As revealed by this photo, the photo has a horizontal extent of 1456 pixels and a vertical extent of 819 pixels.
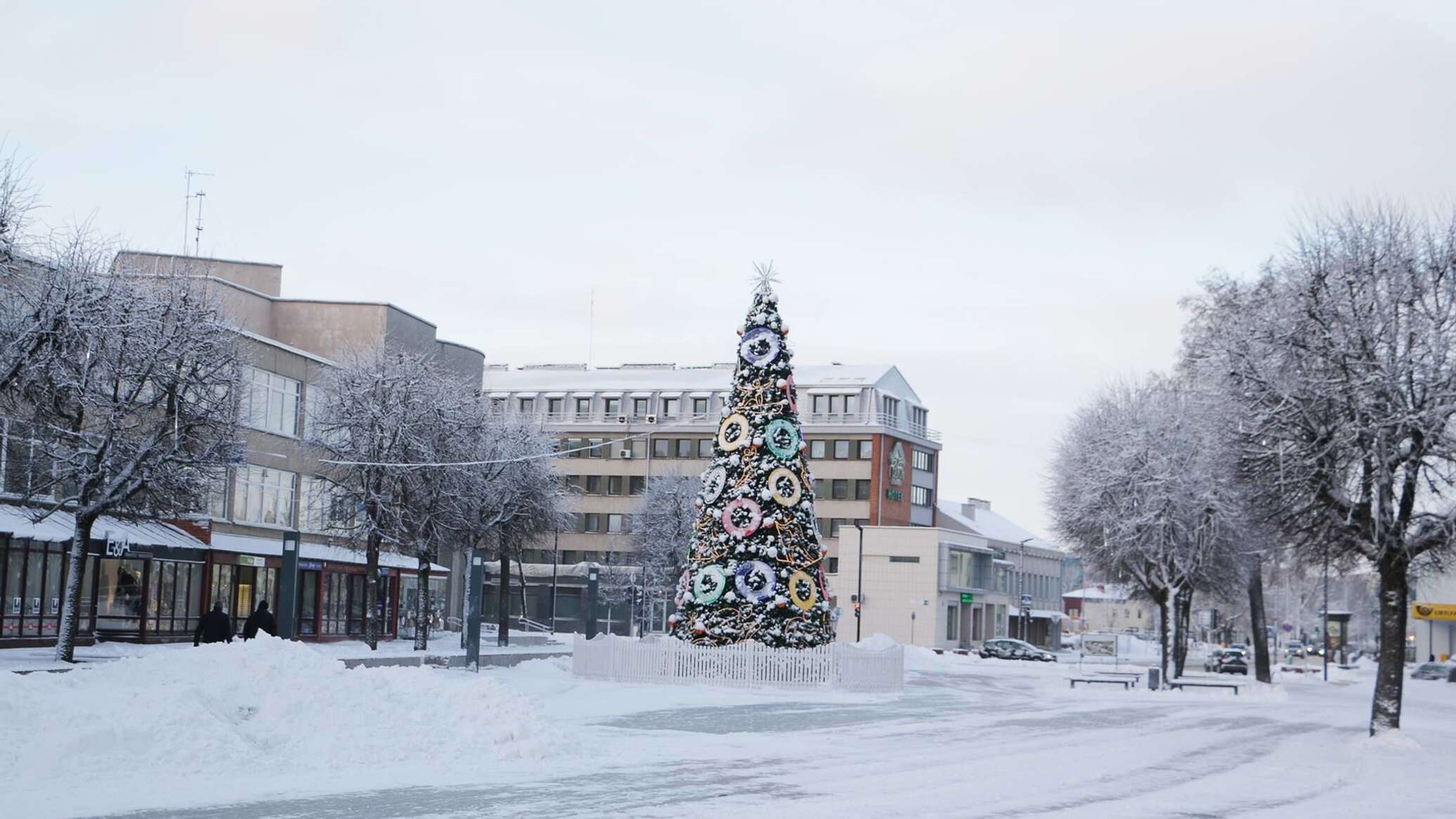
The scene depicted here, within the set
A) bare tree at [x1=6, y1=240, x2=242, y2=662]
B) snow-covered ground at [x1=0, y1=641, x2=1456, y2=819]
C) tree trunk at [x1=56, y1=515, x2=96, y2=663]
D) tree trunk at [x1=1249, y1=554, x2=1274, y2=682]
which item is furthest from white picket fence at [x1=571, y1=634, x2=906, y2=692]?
tree trunk at [x1=1249, y1=554, x2=1274, y2=682]

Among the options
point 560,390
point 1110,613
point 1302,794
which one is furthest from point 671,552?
point 1110,613

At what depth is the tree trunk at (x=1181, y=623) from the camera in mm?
50250

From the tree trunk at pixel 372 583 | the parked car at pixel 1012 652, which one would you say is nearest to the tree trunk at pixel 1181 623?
the parked car at pixel 1012 652

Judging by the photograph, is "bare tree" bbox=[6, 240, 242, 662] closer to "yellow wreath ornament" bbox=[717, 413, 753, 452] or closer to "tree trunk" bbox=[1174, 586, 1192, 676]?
"yellow wreath ornament" bbox=[717, 413, 753, 452]

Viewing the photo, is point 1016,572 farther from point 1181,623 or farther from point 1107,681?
point 1107,681

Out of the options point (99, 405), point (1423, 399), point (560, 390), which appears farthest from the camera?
point (560, 390)

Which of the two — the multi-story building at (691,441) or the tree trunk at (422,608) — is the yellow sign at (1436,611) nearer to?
the multi-story building at (691,441)

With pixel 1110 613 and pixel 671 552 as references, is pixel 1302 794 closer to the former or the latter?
pixel 671 552

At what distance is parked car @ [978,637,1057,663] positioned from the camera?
262 ft

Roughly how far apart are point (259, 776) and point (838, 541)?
3050 inches

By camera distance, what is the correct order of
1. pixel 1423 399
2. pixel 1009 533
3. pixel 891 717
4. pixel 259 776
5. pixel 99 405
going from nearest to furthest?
pixel 259 776, pixel 1423 399, pixel 891 717, pixel 99 405, pixel 1009 533

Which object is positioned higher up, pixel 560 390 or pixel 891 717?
pixel 560 390

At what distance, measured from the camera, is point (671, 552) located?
3199 inches

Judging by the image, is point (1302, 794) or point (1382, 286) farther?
point (1382, 286)
